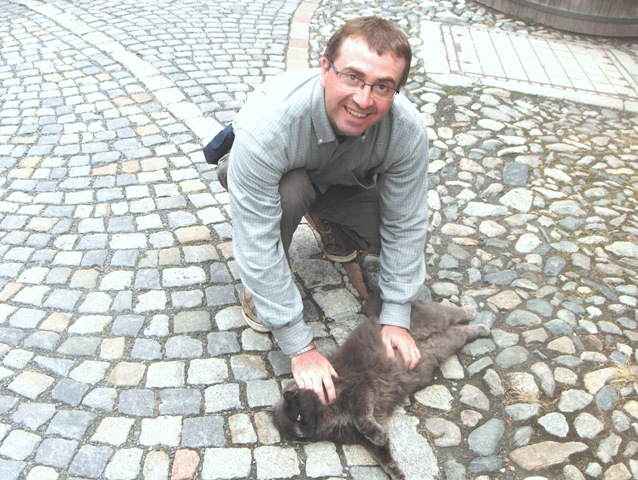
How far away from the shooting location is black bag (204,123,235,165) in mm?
3561

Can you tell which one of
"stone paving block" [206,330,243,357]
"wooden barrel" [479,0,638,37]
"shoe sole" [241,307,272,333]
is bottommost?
"stone paving block" [206,330,243,357]

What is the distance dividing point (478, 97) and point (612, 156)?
1362 millimetres

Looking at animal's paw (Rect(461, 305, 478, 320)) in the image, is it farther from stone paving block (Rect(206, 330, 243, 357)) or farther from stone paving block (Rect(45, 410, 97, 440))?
stone paving block (Rect(45, 410, 97, 440))

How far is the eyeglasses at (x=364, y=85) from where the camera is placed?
8.98 ft

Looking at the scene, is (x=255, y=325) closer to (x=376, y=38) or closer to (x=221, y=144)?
(x=221, y=144)

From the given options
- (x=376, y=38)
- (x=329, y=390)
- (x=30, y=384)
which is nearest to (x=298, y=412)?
(x=329, y=390)

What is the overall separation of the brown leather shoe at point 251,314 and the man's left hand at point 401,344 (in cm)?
68

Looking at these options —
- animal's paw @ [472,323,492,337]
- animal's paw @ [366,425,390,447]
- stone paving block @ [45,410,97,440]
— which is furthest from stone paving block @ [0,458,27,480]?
animal's paw @ [472,323,492,337]

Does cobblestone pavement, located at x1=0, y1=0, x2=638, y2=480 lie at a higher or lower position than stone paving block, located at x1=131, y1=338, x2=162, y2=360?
higher

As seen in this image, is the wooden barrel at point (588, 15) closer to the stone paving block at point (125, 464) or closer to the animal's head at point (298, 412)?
the animal's head at point (298, 412)

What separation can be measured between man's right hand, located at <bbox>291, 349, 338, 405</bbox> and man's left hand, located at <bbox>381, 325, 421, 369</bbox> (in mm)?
350

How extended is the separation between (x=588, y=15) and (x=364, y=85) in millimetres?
5973

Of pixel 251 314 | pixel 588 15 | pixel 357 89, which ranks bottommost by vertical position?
pixel 251 314

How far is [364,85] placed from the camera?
2.74m
